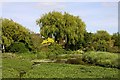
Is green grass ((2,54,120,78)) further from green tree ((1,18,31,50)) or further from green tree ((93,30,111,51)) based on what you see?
green tree ((93,30,111,51))

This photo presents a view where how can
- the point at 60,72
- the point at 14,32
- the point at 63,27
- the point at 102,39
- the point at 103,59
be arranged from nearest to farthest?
the point at 60,72
the point at 103,59
the point at 14,32
the point at 63,27
the point at 102,39

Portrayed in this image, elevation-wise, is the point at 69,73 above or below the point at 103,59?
below

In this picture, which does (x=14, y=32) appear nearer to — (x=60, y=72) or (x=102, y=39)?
(x=102, y=39)

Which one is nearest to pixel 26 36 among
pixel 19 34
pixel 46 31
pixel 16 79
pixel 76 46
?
pixel 19 34

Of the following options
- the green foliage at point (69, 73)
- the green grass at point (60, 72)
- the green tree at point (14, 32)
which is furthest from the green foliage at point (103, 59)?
the green tree at point (14, 32)

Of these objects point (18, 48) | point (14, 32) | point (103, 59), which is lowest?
point (103, 59)

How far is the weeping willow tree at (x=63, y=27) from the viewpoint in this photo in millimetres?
38781

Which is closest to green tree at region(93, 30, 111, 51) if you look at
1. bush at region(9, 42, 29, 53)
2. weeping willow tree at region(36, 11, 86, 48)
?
weeping willow tree at region(36, 11, 86, 48)

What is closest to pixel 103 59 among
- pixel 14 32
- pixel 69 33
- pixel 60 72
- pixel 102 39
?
pixel 60 72

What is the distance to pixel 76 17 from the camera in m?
40.4

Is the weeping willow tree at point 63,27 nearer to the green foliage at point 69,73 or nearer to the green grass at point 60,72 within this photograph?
the green grass at point 60,72

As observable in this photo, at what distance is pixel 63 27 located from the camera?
39.0m

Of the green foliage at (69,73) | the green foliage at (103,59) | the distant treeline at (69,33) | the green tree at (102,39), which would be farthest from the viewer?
the green tree at (102,39)

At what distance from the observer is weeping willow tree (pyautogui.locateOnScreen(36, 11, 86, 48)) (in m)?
38.8
